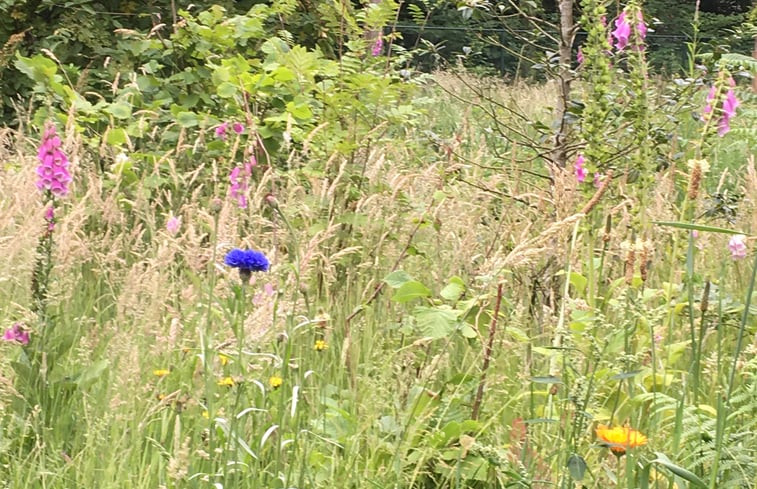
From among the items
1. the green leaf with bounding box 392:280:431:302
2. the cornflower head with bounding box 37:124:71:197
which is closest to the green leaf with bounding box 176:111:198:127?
the cornflower head with bounding box 37:124:71:197

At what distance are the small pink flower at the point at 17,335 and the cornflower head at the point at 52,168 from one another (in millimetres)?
414

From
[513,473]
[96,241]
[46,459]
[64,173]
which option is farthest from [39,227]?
[513,473]

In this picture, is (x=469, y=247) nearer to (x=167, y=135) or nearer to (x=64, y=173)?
(x=64, y=173)

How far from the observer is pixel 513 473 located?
1.62m

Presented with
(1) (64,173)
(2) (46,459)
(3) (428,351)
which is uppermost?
(1) (64,173)

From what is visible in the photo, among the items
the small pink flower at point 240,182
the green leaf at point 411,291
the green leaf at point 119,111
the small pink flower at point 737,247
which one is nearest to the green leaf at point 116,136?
the green leaf at point 119,111

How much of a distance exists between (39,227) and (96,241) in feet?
1.54

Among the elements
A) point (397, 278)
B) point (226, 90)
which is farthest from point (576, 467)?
point (226, 90)

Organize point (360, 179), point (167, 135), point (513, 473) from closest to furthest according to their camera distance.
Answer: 1. point (513, 473)
2. point (360, 179)
3. point (167, 135)

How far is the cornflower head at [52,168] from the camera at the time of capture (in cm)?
234

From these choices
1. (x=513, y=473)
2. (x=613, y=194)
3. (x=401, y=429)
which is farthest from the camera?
(x=613, y=194)

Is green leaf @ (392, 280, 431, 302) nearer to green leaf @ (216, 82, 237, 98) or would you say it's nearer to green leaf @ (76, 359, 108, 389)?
green leaf @ (76, 359, 108, 389)

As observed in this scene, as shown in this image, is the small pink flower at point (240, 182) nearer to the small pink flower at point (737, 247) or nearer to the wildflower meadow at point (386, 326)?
the wildflower meadow at point (386, 326)

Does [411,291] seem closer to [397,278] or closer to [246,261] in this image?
[397,278]
